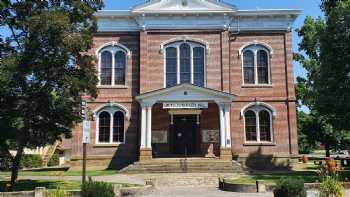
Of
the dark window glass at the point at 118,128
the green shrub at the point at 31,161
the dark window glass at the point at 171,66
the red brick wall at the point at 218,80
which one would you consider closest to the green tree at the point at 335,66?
the red brick wall at the point at 218,80

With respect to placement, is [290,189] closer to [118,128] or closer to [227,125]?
[227,125]

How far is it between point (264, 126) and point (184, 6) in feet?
32.6

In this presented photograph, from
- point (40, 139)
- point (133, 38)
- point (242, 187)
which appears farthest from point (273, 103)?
point (40, 139)

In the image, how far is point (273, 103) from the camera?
3034cm

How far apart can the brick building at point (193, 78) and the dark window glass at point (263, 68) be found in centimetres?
7

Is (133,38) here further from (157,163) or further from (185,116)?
(157,163)

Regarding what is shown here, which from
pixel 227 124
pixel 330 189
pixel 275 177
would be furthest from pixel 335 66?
pixel 330 189

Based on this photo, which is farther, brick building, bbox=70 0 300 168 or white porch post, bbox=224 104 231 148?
brick building, bbox=70 0 300 168

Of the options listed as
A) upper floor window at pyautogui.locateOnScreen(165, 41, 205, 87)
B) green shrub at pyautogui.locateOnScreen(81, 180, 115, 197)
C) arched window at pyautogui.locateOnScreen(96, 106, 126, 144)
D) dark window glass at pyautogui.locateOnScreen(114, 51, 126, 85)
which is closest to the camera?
green shrub at pyautogui.locateOnScreen(81, 180, 115, 197)

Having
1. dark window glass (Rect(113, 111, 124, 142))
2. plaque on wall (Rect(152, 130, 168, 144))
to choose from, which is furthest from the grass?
dark window glass (Rect(113, 111, 124, 142))

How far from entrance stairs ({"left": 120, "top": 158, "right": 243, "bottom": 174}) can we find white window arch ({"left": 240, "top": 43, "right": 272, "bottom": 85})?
21.9 ft

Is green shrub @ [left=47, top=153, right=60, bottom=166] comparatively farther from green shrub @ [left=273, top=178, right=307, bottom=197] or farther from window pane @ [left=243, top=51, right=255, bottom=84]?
green shrub @ [left=273, top=178, right=307, bottom=197]

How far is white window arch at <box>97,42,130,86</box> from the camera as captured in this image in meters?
30.7

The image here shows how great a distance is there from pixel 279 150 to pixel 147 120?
358 inches
